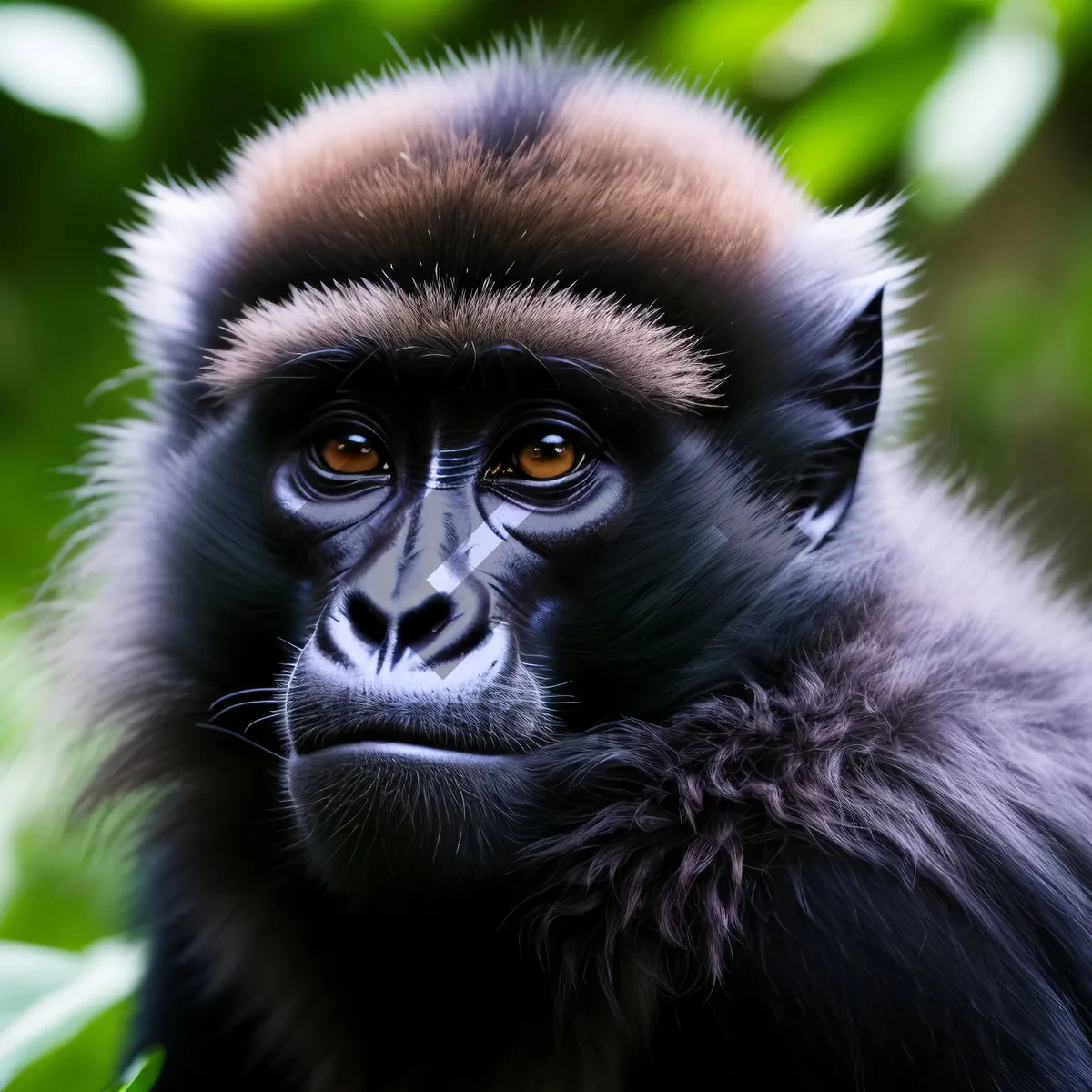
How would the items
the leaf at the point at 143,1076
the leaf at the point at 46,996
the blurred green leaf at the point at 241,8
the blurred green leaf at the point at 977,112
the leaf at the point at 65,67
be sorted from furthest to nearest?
1. the blurred green leaf at the point at 241,8
2. the leaf at the point at 65,67
3. the blurred green leaf at the point at 977,112
4. the leaf at the point at 46,996
5. the leaf at the point at 143,1076

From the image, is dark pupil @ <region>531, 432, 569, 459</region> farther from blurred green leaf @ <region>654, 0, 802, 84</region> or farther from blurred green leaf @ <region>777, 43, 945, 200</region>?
blurred green leaf @ <region>654, 0, 802, 84</region>

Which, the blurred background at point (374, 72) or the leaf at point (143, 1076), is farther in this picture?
the blurred background at point (374, 72)

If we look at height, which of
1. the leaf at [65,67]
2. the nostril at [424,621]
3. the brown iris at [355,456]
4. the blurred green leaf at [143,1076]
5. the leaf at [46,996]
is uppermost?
the leaf at [65,67]

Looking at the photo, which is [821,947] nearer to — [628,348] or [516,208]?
[628,348]

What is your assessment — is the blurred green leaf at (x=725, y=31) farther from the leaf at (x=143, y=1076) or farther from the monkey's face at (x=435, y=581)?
the leaf at (x=143, y=1076)

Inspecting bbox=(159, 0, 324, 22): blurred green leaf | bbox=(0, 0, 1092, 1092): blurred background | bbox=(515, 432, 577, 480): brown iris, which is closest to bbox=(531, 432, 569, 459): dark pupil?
bbox=(515, 432, 577, 480): brown iris

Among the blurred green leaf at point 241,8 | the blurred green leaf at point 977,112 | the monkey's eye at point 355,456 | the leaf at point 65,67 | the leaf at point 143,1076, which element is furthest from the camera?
the blurred green leaf at point 241,8

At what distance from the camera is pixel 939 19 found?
2.45 metres

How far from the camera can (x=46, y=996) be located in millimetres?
1687

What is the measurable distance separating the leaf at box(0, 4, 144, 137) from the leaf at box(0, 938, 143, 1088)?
4.41ft

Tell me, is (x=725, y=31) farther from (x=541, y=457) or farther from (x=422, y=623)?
(x=422, y=623)

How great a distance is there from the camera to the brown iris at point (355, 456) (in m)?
1.66

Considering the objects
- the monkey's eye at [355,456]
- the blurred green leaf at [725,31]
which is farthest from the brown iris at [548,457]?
the blurred green leaf at [725,31]

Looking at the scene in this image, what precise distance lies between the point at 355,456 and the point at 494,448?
19cm
